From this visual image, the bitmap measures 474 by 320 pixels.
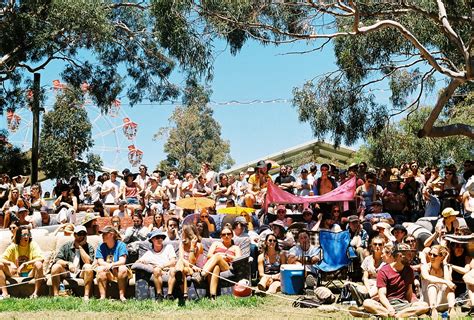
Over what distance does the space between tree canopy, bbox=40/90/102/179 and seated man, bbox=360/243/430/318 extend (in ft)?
60.0

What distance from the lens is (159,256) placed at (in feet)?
33.9

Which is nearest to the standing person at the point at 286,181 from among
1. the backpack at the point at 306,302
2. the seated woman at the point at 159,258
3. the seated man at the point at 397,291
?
the seated woman at the point at 159,258

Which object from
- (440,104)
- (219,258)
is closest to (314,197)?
(219,258)

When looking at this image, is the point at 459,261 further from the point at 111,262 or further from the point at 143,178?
the point at 143,178

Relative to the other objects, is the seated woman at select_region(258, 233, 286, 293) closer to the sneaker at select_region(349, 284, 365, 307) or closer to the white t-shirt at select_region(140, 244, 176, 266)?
the white t-shirt at select_region(140, 244, 176, 266)

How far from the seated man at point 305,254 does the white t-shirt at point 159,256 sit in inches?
72.1

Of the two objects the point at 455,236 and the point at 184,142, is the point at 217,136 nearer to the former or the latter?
the point at 184,142

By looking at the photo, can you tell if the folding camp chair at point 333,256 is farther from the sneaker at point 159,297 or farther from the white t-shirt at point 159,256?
the sneaker at point 159,297

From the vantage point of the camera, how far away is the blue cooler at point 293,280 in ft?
33.8

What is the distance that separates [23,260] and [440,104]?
894cm

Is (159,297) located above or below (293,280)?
below

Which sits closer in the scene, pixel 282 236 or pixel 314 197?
pixel 282 236

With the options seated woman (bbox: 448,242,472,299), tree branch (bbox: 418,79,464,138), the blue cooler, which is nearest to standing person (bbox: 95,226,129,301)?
the blue cooler

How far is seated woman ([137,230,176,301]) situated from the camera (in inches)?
392
